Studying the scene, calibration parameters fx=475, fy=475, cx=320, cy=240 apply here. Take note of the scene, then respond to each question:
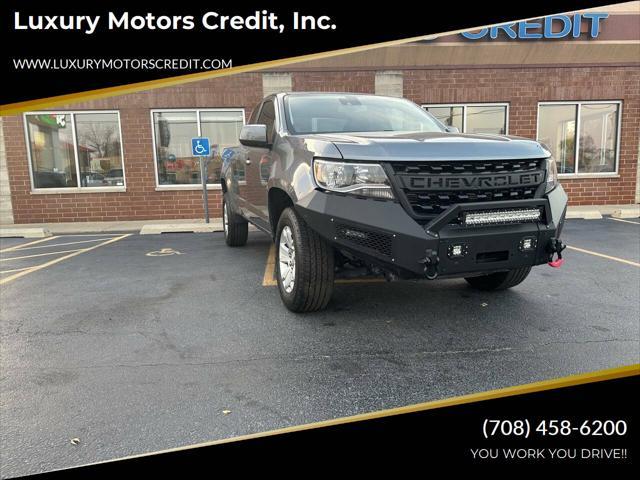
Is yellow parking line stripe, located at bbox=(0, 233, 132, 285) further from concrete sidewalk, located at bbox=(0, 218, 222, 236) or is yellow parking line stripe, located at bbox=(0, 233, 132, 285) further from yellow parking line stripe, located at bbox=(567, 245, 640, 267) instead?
yellow parking line stripe, located at bbox=(567, 245, 640, 267)

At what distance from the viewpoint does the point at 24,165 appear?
11.8 metres

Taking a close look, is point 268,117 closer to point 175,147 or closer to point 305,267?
point 305,267

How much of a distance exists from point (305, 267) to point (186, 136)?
30.3ft

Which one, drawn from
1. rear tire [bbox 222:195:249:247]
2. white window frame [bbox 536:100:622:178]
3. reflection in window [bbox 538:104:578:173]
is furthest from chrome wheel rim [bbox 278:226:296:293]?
reflection in window [bbox 538:104:578:173]

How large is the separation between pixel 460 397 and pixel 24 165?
12.5 meters

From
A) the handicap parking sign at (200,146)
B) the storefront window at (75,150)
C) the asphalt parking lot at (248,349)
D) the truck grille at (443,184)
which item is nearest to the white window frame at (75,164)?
the storefront window at (75,150)

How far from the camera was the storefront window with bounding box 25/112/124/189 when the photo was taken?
11.8 meters

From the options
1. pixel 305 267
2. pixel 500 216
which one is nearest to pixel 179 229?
pixel 305 267

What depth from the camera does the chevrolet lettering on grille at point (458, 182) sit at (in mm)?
3178

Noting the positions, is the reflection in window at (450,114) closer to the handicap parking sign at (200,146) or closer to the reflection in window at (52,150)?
the handicap parking sign at (200,146)

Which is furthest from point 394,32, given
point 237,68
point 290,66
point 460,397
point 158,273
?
point 460,397

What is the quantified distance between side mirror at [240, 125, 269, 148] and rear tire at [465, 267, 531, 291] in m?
2.52

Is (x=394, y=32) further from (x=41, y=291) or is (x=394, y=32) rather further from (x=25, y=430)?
(x=25, y=430)

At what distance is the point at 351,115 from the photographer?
4629mm
